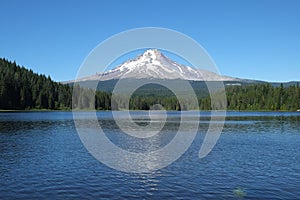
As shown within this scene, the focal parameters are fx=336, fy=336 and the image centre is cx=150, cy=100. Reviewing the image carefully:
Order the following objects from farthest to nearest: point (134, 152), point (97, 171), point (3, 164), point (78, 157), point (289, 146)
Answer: point (289, 146) → point (134, 152) → point (78, 157) → point (3, 164) → point (97, 171)

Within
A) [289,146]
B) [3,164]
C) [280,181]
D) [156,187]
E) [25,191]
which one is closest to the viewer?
[25,191]

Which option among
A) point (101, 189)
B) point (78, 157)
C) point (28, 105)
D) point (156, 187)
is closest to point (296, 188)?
point (156, 187)

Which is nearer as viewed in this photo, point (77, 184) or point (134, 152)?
point (77, 184)

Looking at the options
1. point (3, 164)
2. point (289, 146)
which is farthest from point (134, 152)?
point (289, 146)

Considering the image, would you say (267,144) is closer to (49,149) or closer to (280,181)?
(280,181)

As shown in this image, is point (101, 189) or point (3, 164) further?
point (3, 164)

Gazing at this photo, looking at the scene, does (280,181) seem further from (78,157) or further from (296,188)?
(78,157)

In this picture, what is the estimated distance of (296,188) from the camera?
2439 cm

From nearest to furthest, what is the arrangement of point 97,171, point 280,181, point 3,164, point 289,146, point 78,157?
1. point 280,181
2. point 97,171
3. point 3,164
4. point 78,157
5. point 289,146

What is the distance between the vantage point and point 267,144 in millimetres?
49594

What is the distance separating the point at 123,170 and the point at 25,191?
9.54 meters

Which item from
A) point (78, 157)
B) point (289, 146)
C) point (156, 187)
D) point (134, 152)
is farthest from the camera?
point (289, 146)

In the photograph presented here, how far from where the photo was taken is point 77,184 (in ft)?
81.9

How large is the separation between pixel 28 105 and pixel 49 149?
158 m
